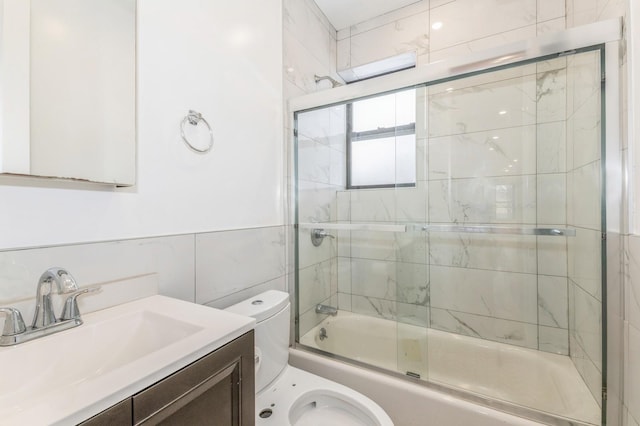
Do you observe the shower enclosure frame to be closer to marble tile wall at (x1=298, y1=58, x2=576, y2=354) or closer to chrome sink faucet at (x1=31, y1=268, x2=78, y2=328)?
marble tile wall at (x1=298, y1=58, x2=576, y2=354)

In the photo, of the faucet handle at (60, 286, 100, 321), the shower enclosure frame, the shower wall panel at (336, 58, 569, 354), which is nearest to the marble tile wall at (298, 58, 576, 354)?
the shower wall panel at (336, 58, 569, 354)

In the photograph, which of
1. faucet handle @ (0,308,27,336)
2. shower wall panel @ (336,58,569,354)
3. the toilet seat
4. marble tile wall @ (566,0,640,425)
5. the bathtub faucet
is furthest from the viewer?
the bathtub faucet

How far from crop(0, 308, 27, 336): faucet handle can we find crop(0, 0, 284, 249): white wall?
0.16m

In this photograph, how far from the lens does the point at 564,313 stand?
1466mm

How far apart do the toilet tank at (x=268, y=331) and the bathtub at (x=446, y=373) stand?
1.35 ft

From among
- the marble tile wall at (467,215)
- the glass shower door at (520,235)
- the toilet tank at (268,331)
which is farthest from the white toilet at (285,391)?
the marble tile wall at (467,215)

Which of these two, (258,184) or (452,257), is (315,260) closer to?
(258,184)

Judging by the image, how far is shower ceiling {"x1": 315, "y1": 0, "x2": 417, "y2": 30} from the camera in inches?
76.8

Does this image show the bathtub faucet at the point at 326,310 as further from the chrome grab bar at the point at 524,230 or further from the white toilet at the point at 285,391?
the chrome grab bar at the point at 524,230

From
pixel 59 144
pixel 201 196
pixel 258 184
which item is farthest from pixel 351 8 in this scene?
pixel 59 144

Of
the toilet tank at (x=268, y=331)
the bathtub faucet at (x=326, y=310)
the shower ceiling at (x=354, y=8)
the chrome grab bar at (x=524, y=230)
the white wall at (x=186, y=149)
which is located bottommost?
the bathtub faucet at (x=326, y=310)

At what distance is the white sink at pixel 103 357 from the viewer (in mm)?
438

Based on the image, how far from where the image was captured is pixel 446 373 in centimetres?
145

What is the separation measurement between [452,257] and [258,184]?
133 cm
